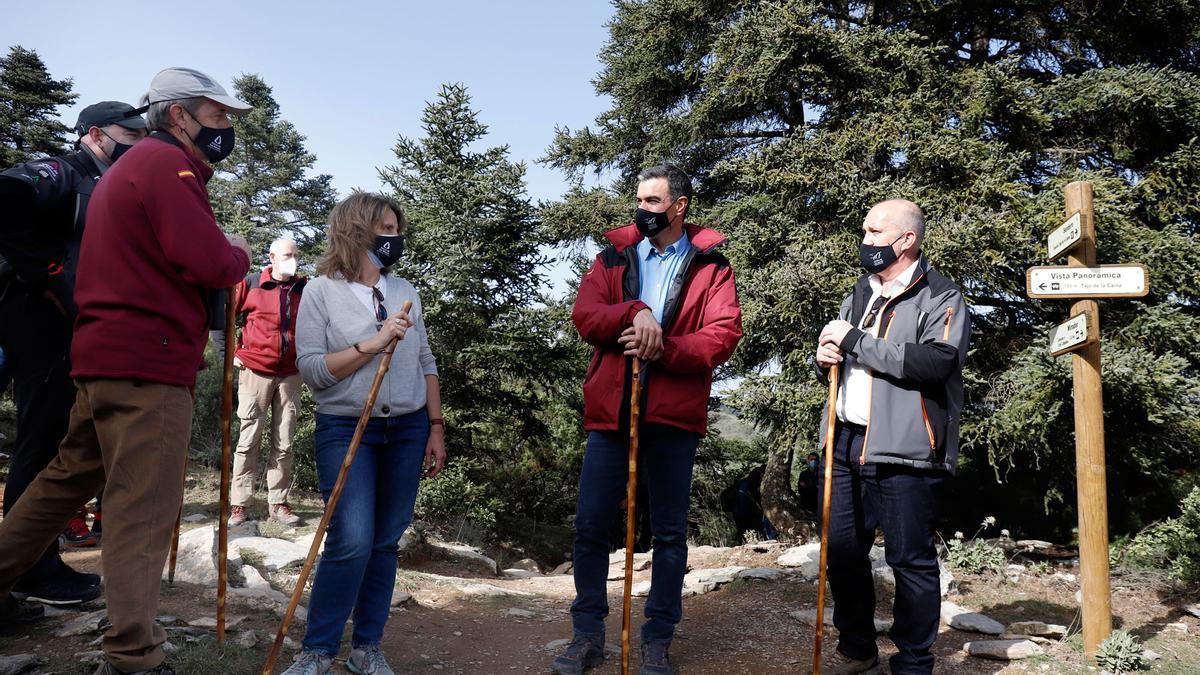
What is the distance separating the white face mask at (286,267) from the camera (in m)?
6.27

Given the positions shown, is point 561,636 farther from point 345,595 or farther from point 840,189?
point 840,189

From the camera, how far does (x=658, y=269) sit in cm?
386

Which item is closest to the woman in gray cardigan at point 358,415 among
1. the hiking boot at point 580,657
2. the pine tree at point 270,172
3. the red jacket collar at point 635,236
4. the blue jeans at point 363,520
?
the blue jeans at point 363,520

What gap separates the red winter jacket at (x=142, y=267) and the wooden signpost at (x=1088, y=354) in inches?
188

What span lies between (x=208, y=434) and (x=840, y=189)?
36.2 ft

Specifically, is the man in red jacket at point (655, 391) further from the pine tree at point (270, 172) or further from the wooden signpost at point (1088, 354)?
the pine tree at point (270, 172)

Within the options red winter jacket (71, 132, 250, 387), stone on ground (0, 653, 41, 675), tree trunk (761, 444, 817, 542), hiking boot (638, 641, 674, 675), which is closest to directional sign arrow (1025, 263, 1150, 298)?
hiking boot (638, 641, 674, 675)

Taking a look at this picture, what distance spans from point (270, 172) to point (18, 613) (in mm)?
31952

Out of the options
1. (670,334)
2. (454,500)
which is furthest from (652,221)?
(454,500)

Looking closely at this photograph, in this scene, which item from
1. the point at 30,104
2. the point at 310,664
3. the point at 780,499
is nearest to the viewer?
the point at 310,664

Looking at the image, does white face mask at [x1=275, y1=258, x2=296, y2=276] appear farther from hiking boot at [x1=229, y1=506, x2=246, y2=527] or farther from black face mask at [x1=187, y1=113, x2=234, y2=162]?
black face mask at [x1=187, y1=113, x2=234, y2=162]

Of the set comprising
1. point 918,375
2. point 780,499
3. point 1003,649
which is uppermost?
point 918,375

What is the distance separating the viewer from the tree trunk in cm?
1196

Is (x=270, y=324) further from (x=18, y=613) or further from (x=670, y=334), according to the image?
(x=670, y=334)
